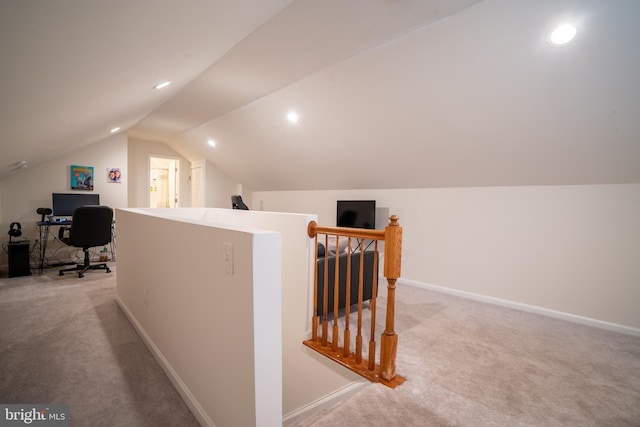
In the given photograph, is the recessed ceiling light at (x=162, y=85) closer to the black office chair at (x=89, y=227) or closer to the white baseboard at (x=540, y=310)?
the black office chair at (x=89, y=227)

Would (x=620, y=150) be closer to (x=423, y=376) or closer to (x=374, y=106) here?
(x=374, y=106)

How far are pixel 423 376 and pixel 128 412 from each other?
70.8 inches

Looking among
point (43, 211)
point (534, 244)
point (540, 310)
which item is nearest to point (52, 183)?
point (43, 211)

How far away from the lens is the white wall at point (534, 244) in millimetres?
2820

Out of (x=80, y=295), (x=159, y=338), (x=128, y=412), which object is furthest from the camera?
(x=80, y=295)

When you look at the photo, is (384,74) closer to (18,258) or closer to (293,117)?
(293,117)

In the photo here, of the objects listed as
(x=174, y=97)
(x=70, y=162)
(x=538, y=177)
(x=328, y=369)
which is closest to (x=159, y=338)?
(x=328, y=369)

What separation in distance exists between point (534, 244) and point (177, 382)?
3.55 metres

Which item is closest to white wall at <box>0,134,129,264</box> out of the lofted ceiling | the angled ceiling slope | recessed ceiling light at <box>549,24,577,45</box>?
the lofted ceiling

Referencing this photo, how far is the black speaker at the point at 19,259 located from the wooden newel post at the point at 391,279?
536 cm

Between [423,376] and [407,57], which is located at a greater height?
[407,57]

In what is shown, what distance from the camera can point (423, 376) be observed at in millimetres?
2061

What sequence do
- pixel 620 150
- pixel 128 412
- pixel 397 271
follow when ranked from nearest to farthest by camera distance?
pixel 128 412 → pixel 397 271 → pixel 620 150

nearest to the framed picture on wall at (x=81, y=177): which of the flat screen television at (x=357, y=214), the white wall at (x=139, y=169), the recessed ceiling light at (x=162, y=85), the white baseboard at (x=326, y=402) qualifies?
the white wall at (x=139, y=169)
